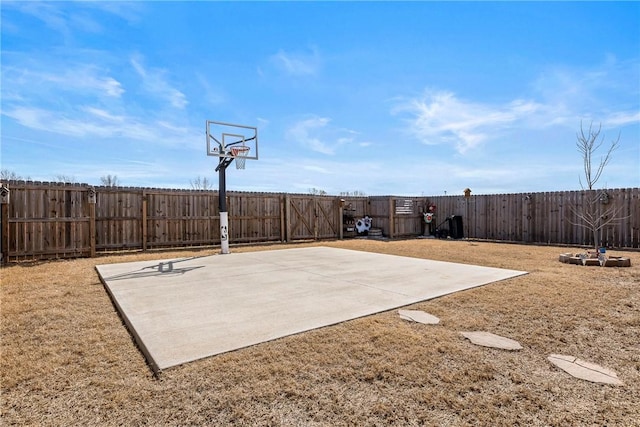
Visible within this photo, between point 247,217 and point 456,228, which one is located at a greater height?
point 247,217

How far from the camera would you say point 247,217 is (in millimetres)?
11242

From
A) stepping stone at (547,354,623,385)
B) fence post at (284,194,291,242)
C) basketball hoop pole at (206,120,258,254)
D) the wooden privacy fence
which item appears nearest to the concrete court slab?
stepping stone at (547,354,623,385)

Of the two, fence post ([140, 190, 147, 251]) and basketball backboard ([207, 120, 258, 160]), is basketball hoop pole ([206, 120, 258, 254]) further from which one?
fence post ([140, 190, 147, 251])

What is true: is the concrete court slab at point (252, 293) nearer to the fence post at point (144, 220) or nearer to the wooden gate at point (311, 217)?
the fence post at point (144, 220)

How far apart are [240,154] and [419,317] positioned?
7.62 metres

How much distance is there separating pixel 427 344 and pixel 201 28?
8.73 meters

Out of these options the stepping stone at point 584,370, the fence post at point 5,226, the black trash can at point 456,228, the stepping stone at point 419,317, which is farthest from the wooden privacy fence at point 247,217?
the stepping stone at point 584,370

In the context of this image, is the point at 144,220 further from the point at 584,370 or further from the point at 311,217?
the point at 584,370

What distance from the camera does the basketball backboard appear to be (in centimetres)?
911

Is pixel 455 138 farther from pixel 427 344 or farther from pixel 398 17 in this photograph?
pixel 427 344

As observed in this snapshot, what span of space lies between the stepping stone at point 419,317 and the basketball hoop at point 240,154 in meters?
7.09

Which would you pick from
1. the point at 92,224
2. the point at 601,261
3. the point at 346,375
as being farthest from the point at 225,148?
the point at 601,261

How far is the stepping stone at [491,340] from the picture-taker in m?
2.68

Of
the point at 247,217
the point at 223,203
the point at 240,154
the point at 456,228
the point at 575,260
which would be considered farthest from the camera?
the point at 456,228
